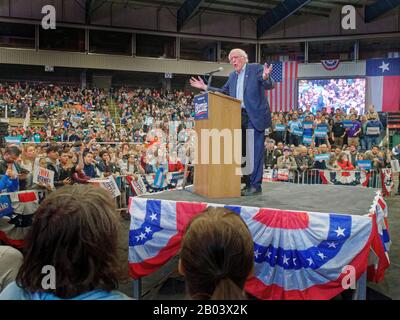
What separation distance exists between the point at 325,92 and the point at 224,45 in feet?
20.8

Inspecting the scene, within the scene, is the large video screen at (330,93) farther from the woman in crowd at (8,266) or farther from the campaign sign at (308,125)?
the woman in crowd at (8,266)

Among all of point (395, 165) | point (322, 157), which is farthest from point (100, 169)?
point (395, 165)

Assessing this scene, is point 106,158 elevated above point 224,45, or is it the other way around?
point 224,45

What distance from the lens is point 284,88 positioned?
2152 centimetres

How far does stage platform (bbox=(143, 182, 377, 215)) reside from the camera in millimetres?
3578

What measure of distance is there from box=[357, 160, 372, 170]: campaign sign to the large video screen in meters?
12.4

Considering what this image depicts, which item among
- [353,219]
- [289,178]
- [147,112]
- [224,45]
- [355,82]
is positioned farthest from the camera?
[224,45]

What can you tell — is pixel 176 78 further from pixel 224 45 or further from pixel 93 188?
pixel 93 188

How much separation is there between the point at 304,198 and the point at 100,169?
4429mm

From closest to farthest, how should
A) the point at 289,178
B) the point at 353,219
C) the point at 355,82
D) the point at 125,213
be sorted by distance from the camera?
the point at 353,219 → the point at 125,213 → the point at 289,178 → the point at 355,82

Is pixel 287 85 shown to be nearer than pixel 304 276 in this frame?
No

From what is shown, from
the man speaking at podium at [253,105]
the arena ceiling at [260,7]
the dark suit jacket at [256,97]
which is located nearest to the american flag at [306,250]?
the man speaking at podium at [253,105]

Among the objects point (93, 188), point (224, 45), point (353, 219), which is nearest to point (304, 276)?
point (353, 219)

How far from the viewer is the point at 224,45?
23.2 metres
